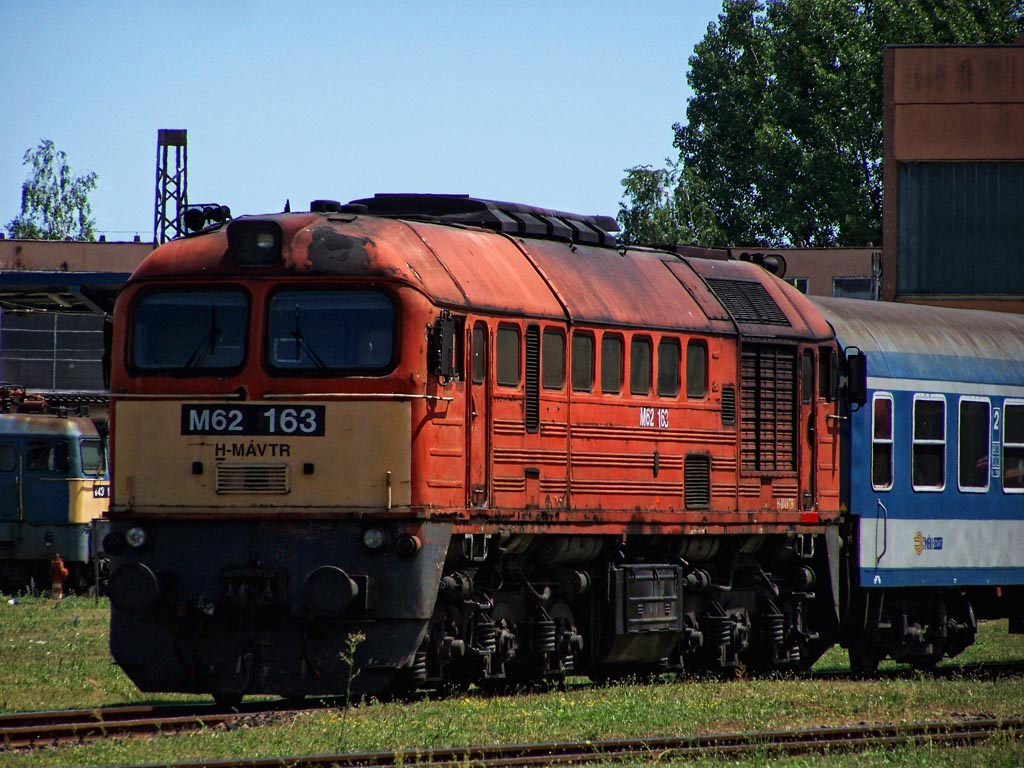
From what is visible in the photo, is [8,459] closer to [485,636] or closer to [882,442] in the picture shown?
[882,442]

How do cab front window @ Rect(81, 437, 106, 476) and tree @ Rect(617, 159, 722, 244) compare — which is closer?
cab front window @ Rect(81, 437, 106, 476)

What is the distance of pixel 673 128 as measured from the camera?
7794cm

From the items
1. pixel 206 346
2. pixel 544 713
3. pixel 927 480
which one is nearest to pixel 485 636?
pixel 544 713

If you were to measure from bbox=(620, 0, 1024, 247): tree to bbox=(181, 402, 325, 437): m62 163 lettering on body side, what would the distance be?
52.7 m

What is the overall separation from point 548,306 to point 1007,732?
5.48 meters

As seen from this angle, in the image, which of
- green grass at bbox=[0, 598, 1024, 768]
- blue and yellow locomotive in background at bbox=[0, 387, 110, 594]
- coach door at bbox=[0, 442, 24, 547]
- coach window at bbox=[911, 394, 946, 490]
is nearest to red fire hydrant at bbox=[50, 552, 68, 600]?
blue and yellow locomotive in background at bbox=[0, 387, 110, 594]

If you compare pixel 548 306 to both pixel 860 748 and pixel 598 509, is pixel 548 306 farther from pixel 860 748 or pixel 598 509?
pixel 860 748

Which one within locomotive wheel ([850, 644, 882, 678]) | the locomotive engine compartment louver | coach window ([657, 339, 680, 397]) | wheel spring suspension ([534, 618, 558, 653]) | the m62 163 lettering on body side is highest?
coach window ([657, 339, 680, 397])

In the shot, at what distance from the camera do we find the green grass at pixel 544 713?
12.6 metres

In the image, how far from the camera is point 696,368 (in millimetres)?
18047

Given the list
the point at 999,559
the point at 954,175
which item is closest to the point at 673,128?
the point at 954,175

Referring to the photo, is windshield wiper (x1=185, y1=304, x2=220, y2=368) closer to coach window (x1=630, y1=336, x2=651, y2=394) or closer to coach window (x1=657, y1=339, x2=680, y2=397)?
coach window (x1=630, y1=336, x2=651, y2=394)

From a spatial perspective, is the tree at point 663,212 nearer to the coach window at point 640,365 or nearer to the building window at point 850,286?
the building window at point 850,286

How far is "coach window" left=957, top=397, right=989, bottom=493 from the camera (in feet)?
70.2
